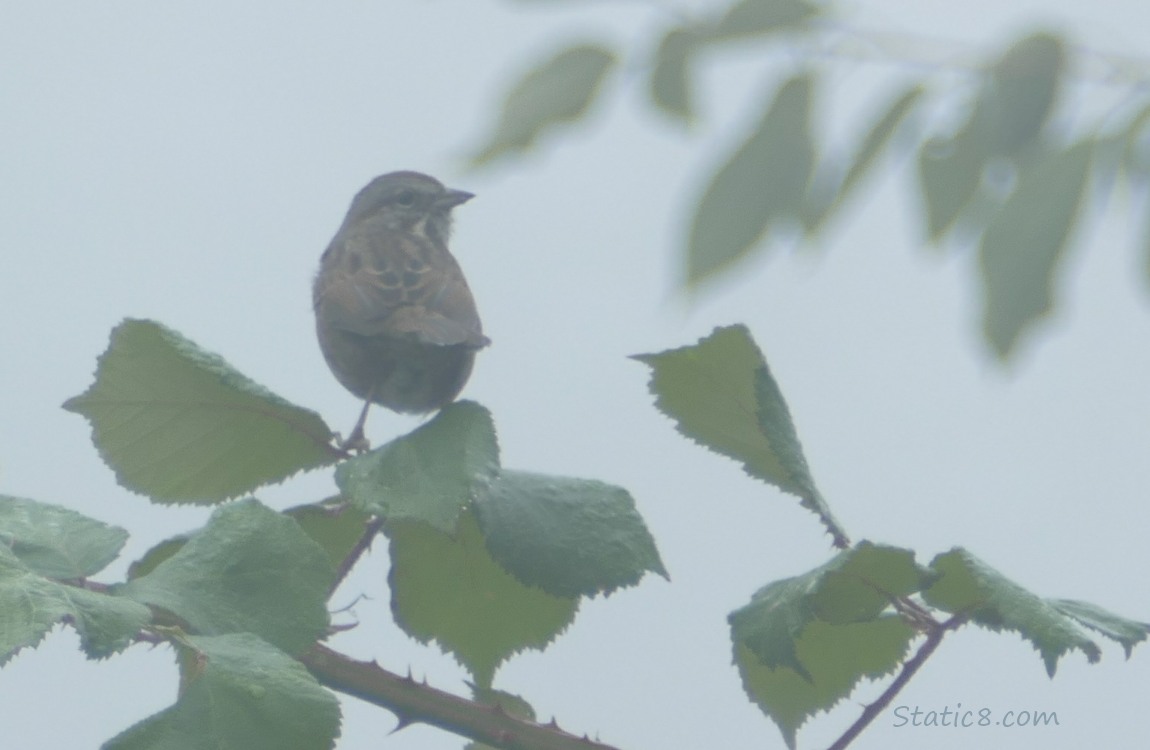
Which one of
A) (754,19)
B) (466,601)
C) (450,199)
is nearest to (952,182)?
(754,19)

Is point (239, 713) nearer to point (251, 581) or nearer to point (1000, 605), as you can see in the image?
point (251, 581)

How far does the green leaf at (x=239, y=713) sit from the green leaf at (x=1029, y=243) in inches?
45.6

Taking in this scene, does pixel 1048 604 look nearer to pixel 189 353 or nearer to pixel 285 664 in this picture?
pixel 285 664

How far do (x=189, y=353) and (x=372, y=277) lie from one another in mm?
1909

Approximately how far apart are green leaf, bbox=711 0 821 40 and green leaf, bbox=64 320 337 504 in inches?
55.3

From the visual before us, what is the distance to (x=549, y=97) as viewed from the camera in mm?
1489

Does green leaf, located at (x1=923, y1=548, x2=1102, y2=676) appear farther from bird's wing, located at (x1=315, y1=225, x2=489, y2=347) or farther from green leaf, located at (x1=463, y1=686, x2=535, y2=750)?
bird's wing, located at (x1=315, y1=225, x2=489, y2=347)

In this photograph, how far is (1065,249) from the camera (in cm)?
135

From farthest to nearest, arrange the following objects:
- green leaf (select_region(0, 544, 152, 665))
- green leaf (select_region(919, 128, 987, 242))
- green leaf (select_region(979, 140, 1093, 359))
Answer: green leaf (select_region(0, 544, 152, 665))
green leaf (select_region(919, 128, 987, 242))
green leaf (select_region(979, 140, 1093, 359))

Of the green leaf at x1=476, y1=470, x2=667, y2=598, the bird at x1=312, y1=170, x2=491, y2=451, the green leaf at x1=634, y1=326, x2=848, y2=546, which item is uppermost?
the bird at x1=312, y1=170, x2=491, y2=451

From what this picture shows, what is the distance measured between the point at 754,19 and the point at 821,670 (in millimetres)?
1424

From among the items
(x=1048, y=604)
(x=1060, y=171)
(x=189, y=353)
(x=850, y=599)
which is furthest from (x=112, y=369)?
(x=1060, y=171)

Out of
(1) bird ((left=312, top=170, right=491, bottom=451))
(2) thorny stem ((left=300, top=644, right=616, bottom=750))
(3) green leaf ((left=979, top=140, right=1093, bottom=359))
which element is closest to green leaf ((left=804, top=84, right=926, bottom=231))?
(3) green leaf ((left=979, top=140, right=1093, bottom=359))

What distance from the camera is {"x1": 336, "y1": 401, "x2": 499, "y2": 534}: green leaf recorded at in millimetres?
2416
